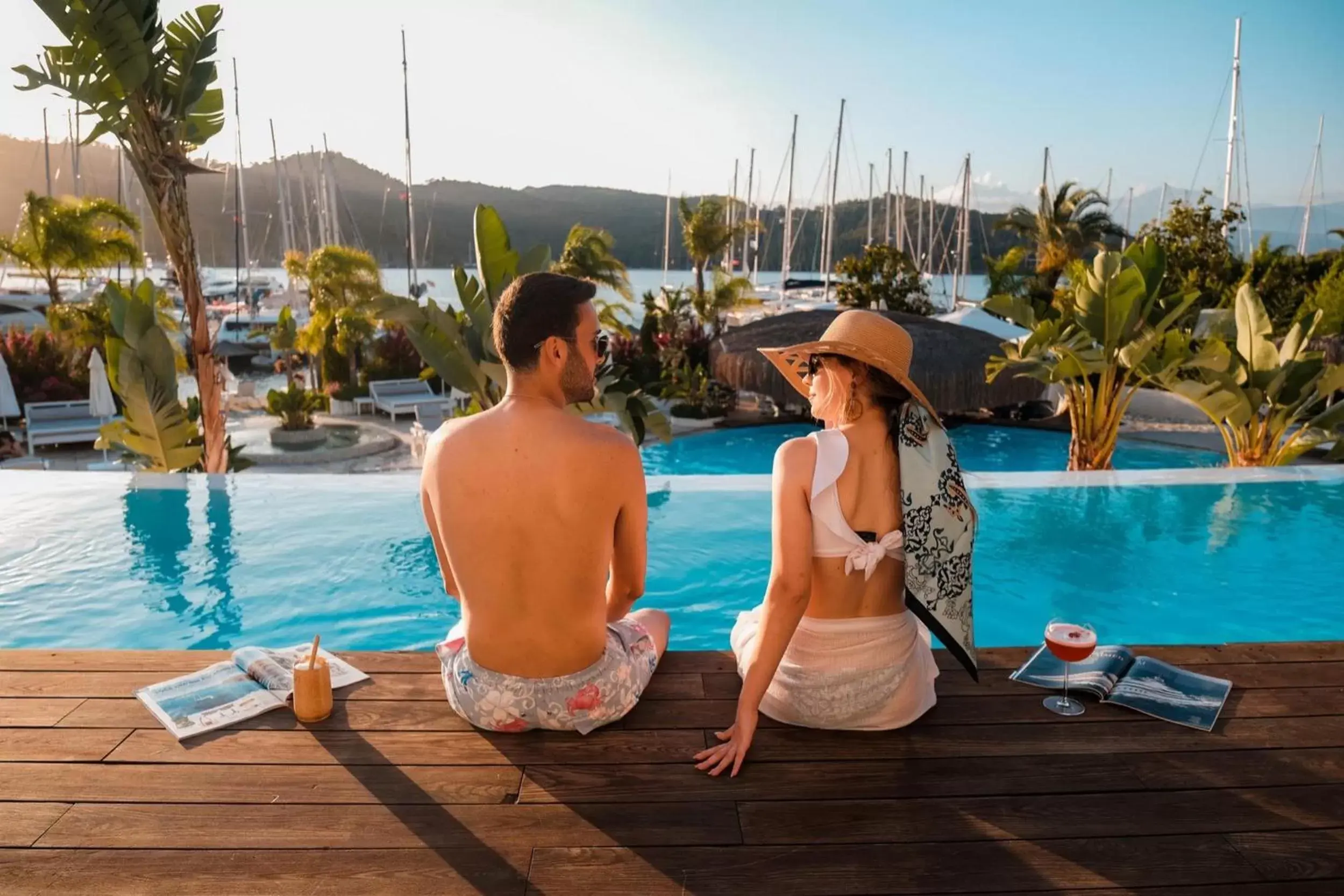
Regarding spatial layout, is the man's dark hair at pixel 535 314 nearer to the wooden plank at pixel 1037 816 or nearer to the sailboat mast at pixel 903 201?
the wooden plank at pixel 1037 816

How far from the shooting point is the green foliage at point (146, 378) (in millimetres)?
7375

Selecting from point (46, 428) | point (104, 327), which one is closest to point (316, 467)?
point (46, 428)

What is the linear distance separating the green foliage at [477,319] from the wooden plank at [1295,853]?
223 inches

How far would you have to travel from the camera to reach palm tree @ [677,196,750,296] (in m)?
26.7

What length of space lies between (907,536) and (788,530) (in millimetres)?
380

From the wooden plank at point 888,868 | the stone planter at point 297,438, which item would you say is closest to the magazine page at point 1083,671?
the wooden plank at point 888,868

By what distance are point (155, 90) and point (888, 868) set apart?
784 cm

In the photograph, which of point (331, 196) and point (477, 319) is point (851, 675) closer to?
point (477, 319)

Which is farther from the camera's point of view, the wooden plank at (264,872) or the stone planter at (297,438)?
the stone planter at (297,438)

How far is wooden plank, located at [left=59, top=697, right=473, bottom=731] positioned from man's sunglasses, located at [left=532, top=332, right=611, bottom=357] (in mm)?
1345

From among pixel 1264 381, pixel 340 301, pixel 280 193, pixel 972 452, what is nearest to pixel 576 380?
pixel 1264 381

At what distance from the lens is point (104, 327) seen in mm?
18000

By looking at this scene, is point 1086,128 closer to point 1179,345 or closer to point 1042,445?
point 1042,445

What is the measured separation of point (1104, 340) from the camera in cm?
865
